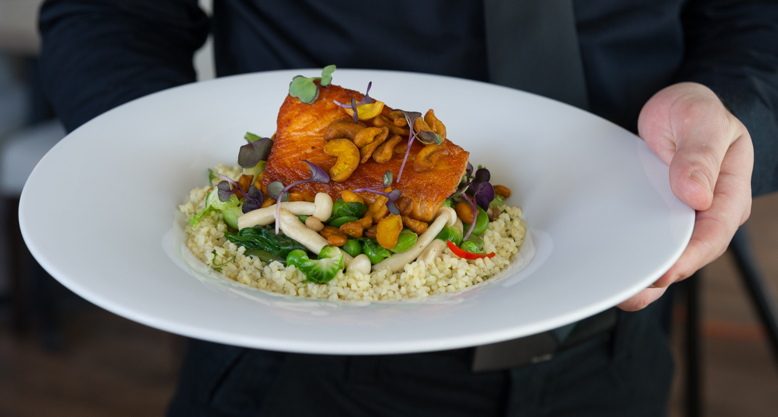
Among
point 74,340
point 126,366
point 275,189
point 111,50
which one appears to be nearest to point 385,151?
point 275,189

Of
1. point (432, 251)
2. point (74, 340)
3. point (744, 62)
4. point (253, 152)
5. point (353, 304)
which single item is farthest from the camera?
point (74, 340)

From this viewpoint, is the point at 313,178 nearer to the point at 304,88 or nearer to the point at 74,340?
the point at 304,88

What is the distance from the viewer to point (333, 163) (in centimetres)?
103

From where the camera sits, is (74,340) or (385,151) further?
(74,340)

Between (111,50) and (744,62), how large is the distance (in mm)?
935

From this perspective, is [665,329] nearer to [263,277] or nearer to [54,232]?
[263,277]

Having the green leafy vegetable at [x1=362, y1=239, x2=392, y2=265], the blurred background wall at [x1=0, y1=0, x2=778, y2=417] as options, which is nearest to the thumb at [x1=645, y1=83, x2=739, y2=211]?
the green leafy vegetable at [x1=362, y1=239, x2=392, y2=265]

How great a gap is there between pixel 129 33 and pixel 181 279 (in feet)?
2.16

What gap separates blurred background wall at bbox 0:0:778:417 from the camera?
9.46 feet

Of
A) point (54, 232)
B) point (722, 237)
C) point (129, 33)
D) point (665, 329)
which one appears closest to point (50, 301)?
point (129, 33)

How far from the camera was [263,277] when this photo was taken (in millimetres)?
921

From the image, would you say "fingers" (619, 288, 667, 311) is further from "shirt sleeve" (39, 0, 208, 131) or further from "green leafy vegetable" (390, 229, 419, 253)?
"shirt sleeve" (39, 0, 208, 131)

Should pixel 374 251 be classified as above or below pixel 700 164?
below

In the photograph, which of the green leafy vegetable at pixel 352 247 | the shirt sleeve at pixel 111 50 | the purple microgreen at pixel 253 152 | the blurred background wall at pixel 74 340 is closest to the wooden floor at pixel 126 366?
the blurred background wall at pixel 74 340
